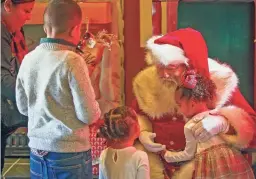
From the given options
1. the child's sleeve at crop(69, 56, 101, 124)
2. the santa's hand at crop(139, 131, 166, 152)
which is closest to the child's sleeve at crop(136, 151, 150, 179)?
the santa's hand at crop(139, 131, 166, 152)

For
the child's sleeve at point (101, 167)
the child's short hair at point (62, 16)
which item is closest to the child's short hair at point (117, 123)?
the child's sleeve at point (101, 167)

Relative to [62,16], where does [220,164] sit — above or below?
→ below

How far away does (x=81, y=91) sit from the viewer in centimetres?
115

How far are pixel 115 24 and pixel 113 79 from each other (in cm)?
16

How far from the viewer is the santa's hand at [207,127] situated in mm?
1287

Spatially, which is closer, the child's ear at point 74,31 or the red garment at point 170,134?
the child's ear at point 74,31

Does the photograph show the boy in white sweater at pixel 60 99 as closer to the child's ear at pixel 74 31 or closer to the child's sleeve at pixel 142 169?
the child's ear at pixel 74 31

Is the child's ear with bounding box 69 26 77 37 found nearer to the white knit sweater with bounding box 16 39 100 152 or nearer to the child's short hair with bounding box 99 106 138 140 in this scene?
the white knit sweater with bounding box 16 39 100 152

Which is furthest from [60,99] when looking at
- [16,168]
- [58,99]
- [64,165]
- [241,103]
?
[241,103]

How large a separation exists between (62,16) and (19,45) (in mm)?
258

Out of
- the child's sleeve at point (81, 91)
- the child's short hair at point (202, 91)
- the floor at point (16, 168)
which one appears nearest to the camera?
the child's sleeve at point (81, 91)

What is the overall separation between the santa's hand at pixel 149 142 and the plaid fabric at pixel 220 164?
11 centimetres

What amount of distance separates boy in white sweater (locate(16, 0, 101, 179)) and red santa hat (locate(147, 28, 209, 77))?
0.84 ft

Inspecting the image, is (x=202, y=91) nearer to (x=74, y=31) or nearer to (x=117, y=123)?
(x=117, y=123)
